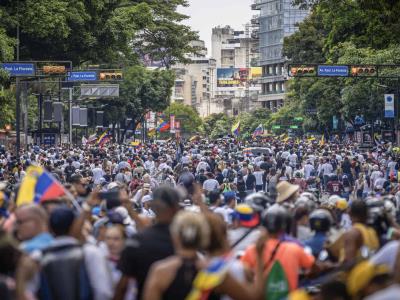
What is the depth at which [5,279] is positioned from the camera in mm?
7910

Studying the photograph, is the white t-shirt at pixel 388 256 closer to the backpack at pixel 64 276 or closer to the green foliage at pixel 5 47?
the backpack at pixel 64 276

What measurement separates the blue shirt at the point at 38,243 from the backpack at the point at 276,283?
1542mm

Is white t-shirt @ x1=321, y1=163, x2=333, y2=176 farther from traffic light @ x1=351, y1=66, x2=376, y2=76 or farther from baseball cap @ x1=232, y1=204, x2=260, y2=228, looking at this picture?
baseball cap @ x1=232, y1=204, x2=260, y2=228

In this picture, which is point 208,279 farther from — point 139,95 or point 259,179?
point 139,95

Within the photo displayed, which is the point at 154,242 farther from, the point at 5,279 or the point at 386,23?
the point at 386,23

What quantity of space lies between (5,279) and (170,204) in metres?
1.62

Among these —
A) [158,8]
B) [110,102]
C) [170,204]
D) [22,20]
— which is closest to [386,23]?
[22,20]

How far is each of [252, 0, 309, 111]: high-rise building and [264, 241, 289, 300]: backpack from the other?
178 m

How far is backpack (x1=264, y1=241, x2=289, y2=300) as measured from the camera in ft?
30.6

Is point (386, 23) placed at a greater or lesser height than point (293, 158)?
greater

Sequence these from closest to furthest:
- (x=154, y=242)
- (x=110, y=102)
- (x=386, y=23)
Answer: (x=154, y=242)
(x=386, y=23)
(x=110, y=102)

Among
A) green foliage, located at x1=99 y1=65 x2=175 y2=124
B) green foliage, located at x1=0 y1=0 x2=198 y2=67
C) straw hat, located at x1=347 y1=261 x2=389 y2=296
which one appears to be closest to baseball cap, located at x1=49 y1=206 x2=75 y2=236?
straw hat, located at x1=347 y1=261 x2=389 y2=296

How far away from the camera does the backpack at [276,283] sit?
30.6ft

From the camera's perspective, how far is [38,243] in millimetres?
9102
